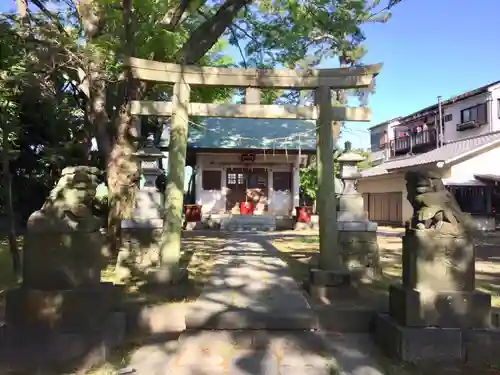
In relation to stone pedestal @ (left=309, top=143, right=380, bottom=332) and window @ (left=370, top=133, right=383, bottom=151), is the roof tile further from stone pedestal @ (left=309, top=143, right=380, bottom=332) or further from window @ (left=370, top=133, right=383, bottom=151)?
window @ (left=370, top=133, right=383, bottom=151)

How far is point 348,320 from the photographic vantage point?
215 inches

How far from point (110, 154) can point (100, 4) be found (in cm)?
343

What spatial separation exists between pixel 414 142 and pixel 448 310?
35091 mm

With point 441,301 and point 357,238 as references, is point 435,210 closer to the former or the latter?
point 441,301

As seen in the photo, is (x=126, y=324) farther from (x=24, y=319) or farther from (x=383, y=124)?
(x=383, y=124)

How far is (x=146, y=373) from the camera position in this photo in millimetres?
4258

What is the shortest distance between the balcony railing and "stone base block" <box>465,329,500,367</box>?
3291cm

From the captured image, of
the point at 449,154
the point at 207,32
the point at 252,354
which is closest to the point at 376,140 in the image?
the point at 449,154

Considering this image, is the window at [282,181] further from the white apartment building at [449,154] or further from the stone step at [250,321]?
the stone step at [250,321]

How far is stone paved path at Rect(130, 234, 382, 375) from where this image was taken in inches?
173

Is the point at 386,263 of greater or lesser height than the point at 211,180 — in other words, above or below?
below

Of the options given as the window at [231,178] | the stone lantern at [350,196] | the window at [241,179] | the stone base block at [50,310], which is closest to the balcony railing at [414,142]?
the window at [241,179]

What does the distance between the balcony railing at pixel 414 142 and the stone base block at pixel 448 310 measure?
3282 cm

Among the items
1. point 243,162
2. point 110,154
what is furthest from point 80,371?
point 243,162
